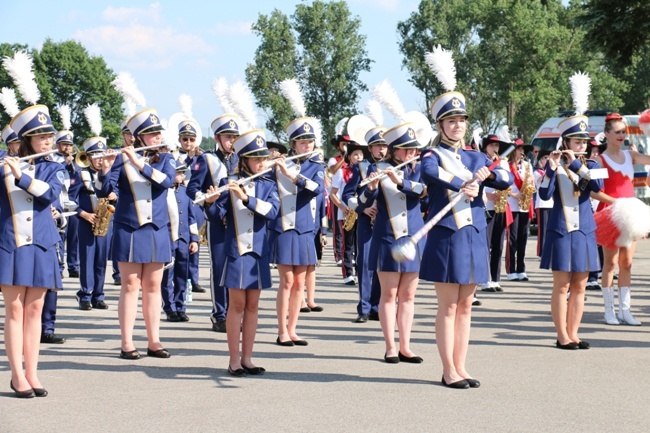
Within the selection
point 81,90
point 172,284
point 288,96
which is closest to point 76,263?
point 172,284

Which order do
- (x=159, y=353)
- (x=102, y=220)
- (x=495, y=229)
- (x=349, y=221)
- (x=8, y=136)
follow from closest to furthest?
(x=159, y=353)
(x=8, y=136)
(x=102, y=220)
(x=349, y=221)
(x=495, y=229)

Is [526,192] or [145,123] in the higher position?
[145,123]

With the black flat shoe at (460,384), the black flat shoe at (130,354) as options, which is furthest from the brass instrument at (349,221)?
the black flat shoe at (460,384)

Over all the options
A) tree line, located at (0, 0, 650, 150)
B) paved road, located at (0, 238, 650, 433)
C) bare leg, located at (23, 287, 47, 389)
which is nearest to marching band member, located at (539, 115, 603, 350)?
paved road, located at (0, 238, 650, 433)

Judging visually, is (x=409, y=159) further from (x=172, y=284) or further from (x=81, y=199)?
(x=81, y=199)

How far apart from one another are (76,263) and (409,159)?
974 centimetres

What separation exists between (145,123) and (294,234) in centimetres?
179

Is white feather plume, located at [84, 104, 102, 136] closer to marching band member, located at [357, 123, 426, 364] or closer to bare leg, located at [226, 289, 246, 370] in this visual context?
marching band member, located at [357, 123, 426, 364]

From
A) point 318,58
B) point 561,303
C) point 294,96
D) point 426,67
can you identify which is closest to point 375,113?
point 294,96

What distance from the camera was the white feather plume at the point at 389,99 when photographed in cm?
971

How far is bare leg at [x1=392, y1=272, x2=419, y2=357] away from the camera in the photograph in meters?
8.91

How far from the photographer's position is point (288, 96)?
11047 millimetres

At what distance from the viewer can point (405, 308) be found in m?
8.90

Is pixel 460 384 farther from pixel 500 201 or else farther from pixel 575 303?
pixel 500 201
